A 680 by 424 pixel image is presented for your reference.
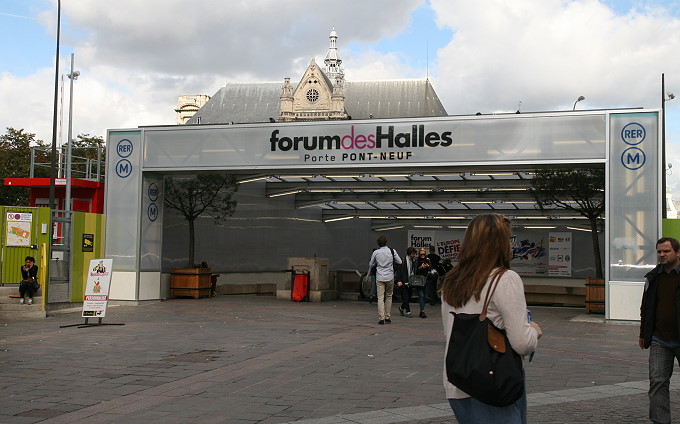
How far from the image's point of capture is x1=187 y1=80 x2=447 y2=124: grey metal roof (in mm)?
81312

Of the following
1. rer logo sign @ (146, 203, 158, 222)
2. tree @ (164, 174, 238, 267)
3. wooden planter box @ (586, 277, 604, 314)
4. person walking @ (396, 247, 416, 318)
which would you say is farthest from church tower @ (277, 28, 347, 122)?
person walking @ (396, 247, 416, 318)

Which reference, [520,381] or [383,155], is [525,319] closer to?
[520,381]

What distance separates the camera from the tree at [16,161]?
1570 inches

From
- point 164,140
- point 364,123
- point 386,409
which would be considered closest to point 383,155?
point 364,123

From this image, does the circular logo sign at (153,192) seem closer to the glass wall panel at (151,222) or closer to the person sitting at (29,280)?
the glass wall panel at (151,222)

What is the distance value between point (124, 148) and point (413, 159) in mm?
7185

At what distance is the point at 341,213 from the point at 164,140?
12.2 meters

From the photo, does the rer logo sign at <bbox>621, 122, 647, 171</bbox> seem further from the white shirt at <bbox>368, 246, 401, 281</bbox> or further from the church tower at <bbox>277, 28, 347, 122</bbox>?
the church tower at <bbox>277, 28, 347, 122</bbox>

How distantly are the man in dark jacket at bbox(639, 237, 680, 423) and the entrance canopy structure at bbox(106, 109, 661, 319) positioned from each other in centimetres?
972

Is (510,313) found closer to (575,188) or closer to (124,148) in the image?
(124,148)

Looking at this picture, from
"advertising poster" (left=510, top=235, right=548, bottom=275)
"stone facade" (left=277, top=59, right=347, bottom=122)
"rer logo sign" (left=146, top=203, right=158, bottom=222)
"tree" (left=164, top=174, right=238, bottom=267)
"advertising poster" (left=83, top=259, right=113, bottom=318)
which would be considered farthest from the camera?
"stone facade" (left=277, top=59, right=347, bottom=122)

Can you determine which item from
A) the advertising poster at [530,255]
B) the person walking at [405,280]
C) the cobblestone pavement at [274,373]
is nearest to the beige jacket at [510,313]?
the cobblestone pavement at [274,373]

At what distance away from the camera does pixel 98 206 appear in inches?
1031

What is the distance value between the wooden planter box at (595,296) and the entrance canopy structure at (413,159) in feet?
8.00
